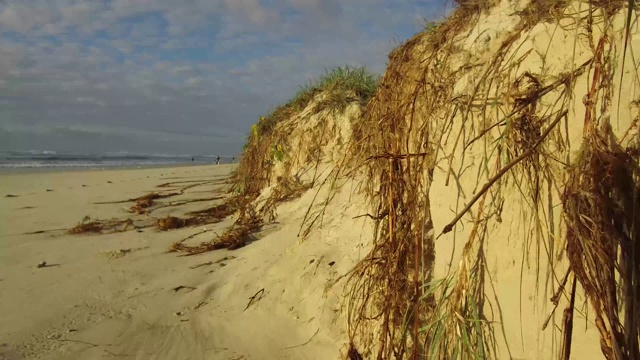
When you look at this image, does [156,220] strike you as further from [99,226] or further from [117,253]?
[117,253]

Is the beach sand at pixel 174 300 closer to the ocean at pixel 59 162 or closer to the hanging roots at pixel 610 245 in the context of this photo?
the hanging roots at pixel 610 245

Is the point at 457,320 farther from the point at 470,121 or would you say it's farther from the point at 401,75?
the point at 401,75

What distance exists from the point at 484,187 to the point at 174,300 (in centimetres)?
309

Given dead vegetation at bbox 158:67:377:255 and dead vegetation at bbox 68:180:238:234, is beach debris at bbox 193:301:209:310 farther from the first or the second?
dead vegetation at bbox 68:180:238:234

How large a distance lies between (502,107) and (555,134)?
36 centimetres

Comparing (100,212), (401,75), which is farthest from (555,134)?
(100,212)

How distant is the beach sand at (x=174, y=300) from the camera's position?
368 cm

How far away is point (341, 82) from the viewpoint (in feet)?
24.2

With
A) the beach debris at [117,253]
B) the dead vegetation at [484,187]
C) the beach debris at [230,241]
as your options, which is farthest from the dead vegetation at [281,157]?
the dead vegetation at [484,187]

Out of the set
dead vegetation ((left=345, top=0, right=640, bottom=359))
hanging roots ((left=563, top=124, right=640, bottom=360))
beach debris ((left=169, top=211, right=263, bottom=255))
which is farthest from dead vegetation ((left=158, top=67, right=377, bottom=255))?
hanging roots ((left=563, top=124, right=640, bottom=360))

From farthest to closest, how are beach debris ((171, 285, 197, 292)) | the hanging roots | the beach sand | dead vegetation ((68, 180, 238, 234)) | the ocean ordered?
the ocean, dead vegetation ((68, 180, 238, 234)), beach debris ((171, 285, 197, 292)), the beach sand, the hanging roots

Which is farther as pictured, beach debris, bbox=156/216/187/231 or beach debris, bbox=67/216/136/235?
beach debris, bbox=67/216/136/235

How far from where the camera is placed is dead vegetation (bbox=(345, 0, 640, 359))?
2033mm

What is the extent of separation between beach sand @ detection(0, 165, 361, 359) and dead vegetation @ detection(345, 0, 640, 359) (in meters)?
0.51
